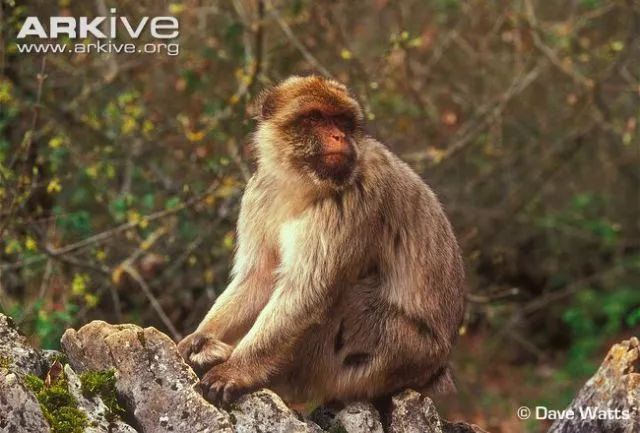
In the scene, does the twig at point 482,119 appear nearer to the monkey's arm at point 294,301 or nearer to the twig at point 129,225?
the twig at point 129,225

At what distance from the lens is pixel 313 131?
614cm

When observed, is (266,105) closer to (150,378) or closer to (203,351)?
(203,351)

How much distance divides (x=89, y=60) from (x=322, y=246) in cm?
515

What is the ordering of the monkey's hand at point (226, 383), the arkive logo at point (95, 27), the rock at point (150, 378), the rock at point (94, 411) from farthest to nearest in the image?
1. the arkive logo at point (95, 27)
2. the monkey's hand at point (226, 383)
3. the rock at point (150, 378)
4. the rock at point (94, 411)

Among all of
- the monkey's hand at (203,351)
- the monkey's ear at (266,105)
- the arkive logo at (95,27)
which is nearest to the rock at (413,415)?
the monkey's hand at (203,351)

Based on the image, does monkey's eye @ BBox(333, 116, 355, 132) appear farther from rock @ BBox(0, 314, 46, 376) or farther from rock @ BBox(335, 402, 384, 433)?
rock @ BBox(0, 314, 46, 376)

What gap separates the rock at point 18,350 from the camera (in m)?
5.28

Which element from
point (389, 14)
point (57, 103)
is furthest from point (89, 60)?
point (389, 14)

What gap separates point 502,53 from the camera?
12.9m

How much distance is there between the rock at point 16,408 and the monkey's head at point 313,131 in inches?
74.2

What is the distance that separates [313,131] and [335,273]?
0.78 metres

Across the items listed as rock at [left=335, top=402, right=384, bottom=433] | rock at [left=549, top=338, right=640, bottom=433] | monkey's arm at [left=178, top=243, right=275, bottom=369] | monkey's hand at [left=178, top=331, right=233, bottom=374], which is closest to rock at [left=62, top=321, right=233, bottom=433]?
monkey's hand at [left=178, top=331, right=233, bottom=374]

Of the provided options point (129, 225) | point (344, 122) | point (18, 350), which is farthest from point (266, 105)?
point (129, 225)

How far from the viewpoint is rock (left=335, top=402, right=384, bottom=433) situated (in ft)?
18.5
